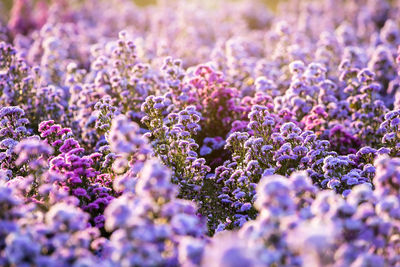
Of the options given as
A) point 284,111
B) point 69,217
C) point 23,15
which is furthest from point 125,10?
point 69,217

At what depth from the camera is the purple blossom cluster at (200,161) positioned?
176 inches

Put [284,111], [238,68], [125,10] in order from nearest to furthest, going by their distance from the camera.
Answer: [284,111] → [238,68] → [125,10]

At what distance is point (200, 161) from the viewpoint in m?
8.31

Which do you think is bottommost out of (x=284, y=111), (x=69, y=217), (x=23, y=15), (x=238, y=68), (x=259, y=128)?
(x=69, y=217)

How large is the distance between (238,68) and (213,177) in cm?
535

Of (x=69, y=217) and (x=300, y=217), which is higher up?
(x=300, y=217)

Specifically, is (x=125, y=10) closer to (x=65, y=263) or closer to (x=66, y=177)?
(x=66, y=177)

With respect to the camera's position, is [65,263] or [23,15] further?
[23,15]

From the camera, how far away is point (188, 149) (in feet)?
28.0

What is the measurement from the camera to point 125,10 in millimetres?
27516

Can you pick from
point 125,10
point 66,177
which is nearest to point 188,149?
point 66,177

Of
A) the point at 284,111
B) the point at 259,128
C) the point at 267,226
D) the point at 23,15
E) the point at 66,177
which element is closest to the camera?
the point at 267,226

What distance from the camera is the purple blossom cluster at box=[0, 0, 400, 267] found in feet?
14.7

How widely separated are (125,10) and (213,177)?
20928mm
